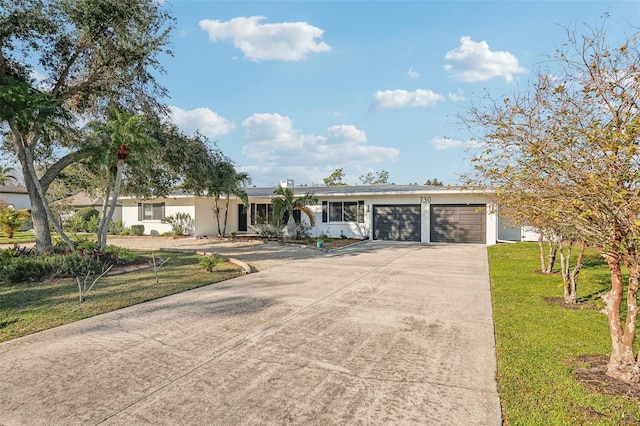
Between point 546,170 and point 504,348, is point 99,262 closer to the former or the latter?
point 504,348

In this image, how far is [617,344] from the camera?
3.65 meters

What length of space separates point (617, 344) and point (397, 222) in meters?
16.0

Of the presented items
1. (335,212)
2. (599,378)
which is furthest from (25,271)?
(335,212)

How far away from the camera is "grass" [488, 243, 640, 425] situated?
2.98 metres

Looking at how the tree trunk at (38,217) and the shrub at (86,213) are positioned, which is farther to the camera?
the shrub at (86,213)

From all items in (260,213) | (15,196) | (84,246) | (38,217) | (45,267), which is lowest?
(45,267)

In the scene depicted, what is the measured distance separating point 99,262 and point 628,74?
11.8m

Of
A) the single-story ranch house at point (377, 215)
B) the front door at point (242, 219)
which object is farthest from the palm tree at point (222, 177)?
the front door at point (242, 219)

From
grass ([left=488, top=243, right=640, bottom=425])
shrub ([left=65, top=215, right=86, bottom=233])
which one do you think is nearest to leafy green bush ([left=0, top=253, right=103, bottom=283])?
grass ([left=488, top=243, right=640, bottom=425])

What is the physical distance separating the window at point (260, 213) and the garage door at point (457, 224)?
10.5 metres

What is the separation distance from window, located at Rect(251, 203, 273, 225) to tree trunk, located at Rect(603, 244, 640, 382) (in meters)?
20.6

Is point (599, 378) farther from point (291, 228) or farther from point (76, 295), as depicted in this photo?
point (291, 228)

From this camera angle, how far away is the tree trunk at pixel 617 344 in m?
3.53

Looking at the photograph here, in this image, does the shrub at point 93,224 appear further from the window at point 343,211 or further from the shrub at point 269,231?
the window at point 343,211
